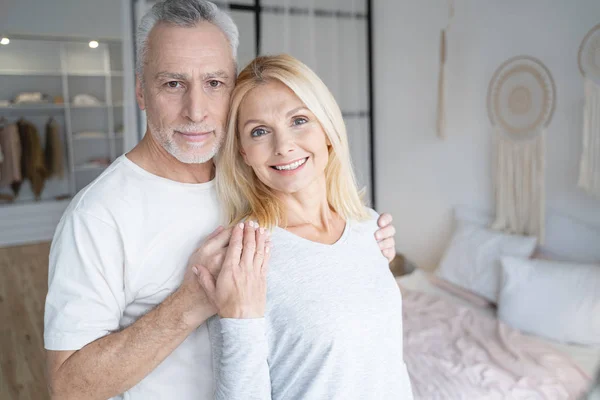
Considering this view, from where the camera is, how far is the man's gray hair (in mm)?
1220

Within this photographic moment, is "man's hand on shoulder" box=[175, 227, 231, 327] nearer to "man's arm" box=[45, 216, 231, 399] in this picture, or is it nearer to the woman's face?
"man's arm" box=[45, 216, 231, 399]

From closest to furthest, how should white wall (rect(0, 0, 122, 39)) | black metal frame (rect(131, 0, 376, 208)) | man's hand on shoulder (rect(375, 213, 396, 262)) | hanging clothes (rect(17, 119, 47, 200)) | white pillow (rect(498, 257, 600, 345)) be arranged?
man's hand on shoulder (rect(375, 213, 396, 262)) → white pillow (rect(498, 257, 600, 345)) → black metal frame (rect(131, 0, 376, 208)) → white wall (rect(0, 0, 122, 39)) → hanging clothes (rect(17, 119, 47, 200))

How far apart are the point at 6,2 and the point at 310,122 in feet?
21.0

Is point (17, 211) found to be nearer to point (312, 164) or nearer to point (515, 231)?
point (515, 231)

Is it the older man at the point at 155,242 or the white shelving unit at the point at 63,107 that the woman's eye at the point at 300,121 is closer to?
the older man at the point at 155,242

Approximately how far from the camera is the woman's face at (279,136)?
122 centimetres

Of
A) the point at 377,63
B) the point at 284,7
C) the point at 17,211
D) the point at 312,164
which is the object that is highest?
the point at 284,7

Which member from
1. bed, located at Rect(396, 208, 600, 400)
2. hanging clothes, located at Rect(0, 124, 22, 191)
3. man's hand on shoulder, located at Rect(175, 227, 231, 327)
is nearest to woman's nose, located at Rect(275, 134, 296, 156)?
man's hand on shoulder, located at Rect(175, 227, 231, 327)

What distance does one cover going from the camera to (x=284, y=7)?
13.0 feet

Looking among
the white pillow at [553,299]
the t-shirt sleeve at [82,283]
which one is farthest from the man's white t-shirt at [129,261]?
the white pillow at [553,299]

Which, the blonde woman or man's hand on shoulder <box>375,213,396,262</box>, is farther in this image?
→ man's hand on shoulder <box>375,213,396,262</box>

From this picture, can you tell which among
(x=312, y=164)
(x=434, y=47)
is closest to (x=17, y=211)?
(x=434, y=47)

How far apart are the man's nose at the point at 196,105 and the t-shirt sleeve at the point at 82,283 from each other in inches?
12.0

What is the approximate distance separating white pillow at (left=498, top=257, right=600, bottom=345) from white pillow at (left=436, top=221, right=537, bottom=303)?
15 cm
